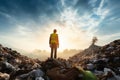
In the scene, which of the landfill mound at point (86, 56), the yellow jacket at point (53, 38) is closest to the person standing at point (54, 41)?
the yellow jacket at point (53, 38)

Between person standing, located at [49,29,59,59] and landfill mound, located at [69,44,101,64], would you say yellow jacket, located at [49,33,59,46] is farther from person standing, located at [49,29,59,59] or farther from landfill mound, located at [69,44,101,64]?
landfill mound, located at [69,44,101,64]

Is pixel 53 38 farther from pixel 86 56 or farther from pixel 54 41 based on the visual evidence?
pixel 86 56

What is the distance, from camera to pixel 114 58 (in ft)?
48.9

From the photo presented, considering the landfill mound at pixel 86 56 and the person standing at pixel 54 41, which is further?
the landfill mound at pixel 86 56

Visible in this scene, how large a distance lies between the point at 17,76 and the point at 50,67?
1.62m

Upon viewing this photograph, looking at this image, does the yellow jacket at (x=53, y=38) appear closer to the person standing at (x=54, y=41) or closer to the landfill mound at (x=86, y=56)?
the person standing at (x=54, y=41)

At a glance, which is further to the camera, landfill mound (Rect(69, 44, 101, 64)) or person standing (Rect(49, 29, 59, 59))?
landfill mound (Rect(69, 44, 101, 64))

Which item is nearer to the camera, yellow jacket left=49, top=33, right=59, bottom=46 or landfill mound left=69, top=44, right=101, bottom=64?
yellow jacket left=49, top=33, right=59, bottom=46

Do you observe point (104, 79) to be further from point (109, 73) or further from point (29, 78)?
point (29, 78)

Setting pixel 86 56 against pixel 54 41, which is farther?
pixel 86 56

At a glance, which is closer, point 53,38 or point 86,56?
point 53,38

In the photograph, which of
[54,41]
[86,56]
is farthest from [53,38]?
[86,56]

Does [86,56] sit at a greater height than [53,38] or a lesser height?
lesser

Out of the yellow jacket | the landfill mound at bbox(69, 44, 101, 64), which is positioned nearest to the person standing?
the yellow jacket
